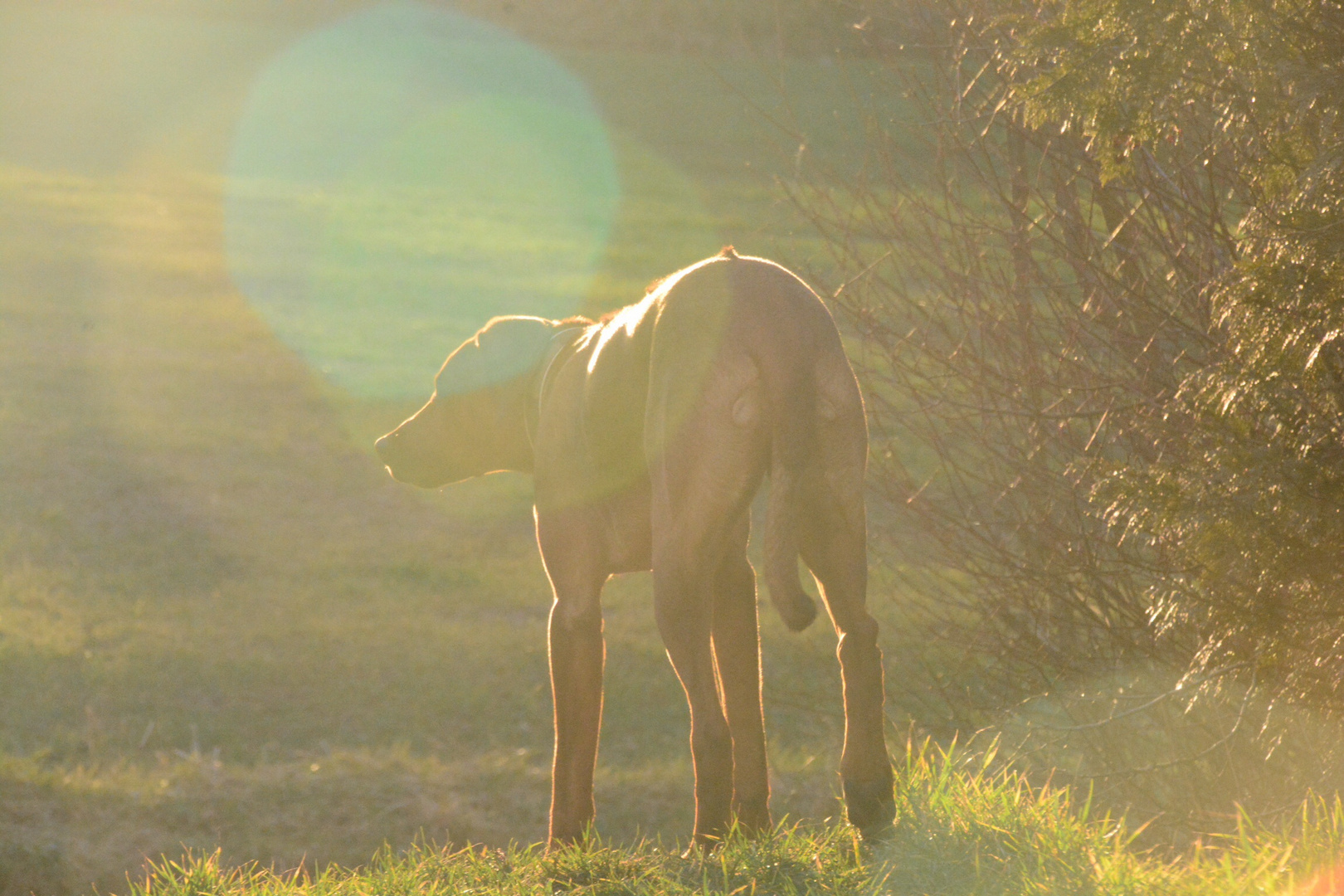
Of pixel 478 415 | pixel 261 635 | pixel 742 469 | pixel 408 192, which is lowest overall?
pixel 408 192

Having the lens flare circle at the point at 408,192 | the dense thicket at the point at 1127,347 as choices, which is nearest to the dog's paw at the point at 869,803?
the dense thicket at the point at 1127,347

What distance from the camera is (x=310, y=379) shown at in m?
20.5

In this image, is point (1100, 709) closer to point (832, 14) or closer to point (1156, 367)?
point (1156, 367)

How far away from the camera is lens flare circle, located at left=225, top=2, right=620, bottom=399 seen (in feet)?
81.0

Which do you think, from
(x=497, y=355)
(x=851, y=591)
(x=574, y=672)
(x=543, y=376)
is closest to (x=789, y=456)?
(x=851, y=591)

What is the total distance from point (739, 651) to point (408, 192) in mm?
38548

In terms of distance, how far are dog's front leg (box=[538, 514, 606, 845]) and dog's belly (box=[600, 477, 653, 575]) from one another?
7 cm

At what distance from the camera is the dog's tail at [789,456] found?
3.60 metres

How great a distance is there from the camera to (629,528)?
435cm

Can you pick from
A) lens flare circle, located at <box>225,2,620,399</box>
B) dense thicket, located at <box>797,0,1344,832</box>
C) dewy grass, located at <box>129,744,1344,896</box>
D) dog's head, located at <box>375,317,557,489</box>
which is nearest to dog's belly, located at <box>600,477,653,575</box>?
dewy grass, located at <box>129,744,1344,896</box>

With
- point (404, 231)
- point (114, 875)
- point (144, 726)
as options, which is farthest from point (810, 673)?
point (404, 231)

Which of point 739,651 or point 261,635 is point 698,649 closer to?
point 739,651

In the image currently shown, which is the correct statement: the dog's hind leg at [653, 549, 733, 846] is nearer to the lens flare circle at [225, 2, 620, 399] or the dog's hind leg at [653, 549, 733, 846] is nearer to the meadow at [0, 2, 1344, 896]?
the meadow at [0, 2, 1344, 896]

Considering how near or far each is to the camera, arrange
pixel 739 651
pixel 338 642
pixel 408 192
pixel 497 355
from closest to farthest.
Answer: pixel 739 651 < pixel 497 355 < pixel 338 642 < pixel 408 192
